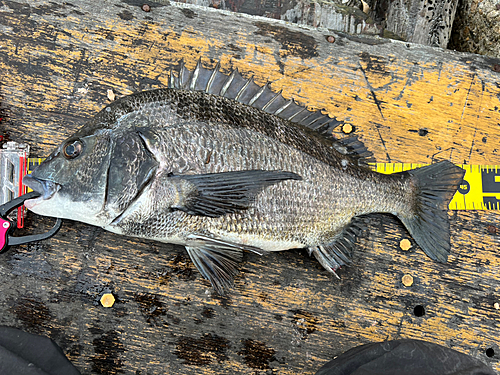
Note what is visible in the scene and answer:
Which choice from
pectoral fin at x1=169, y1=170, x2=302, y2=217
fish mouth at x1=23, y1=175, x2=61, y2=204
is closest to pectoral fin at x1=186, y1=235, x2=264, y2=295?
pectoral fin at x1=169, y1=170, x2=302, y2=217

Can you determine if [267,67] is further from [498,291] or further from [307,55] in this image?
[498,291]

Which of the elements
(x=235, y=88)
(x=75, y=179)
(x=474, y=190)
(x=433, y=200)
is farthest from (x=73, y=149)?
(x=474, y=190)

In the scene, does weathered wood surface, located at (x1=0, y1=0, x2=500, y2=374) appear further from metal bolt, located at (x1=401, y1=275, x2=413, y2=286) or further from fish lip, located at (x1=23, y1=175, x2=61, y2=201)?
fish lip, located at (x1=23, y1=175, x2=61, y2=201)

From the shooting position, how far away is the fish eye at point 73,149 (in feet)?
5.05

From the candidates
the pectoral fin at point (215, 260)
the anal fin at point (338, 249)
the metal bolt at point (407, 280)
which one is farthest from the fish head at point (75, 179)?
the metal bolt at point (407, 280)

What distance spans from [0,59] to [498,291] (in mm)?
3332

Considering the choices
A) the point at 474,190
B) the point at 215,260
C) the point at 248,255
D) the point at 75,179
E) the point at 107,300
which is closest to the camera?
the point at 75,179

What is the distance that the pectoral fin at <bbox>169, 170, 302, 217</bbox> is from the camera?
1558 millimetres

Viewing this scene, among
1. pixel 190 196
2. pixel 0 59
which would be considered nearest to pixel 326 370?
pixel 190 196

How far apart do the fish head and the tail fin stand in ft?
5.53

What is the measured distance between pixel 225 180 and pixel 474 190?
1.68m

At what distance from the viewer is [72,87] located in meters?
1.98

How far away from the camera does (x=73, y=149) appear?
154cm

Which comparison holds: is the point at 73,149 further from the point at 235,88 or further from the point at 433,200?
the point at 433,200
